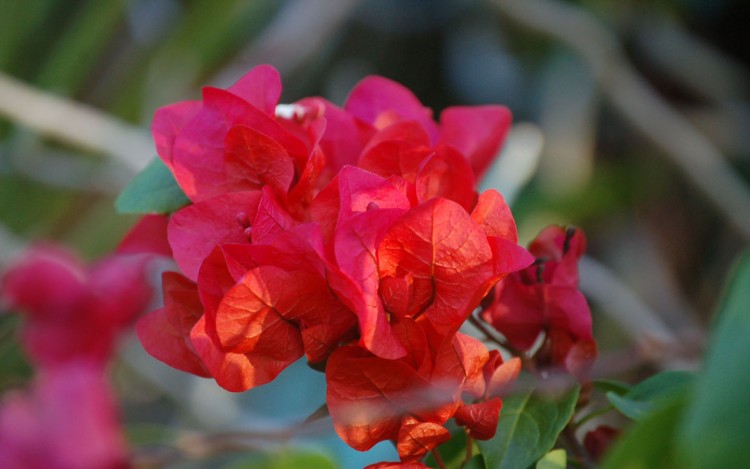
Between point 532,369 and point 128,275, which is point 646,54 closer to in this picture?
point 532,369

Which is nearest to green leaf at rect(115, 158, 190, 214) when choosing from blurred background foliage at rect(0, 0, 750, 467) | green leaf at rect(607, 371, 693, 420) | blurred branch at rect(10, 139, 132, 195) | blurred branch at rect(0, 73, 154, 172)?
green leaf at rect(607, 371, 693, 420)

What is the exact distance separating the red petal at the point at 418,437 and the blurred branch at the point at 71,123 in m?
0.77

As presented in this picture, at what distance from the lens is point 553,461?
1.00 feet

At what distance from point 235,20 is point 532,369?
1534 mm

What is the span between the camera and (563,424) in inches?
11.9

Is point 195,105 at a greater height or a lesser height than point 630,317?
greater

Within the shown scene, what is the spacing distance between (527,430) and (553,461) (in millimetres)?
17

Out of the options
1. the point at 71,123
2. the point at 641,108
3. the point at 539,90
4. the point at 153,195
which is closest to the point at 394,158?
the point at 153,195

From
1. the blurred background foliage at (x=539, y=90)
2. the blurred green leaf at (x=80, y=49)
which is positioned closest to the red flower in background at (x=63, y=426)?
the blurred background foliage at (x=539, y=90)

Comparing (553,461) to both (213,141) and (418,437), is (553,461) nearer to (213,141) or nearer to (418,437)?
(418,437)

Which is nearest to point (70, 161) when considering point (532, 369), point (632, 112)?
point (632, 112)

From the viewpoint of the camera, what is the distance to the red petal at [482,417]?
307mm

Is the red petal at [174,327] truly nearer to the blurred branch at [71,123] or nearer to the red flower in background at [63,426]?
the red flower in background at [63,426]

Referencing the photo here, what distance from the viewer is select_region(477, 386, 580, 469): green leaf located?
0.30 metres
